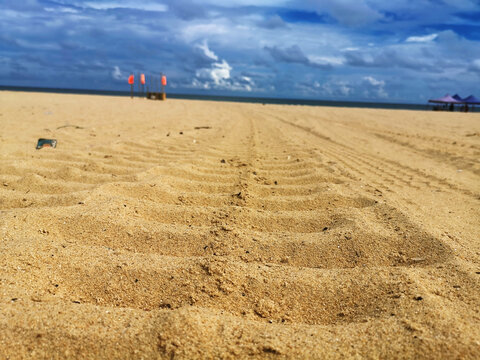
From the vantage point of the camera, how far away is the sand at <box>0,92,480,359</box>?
3.40 feet

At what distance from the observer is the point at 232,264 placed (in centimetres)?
146

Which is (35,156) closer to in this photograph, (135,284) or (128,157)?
(128,157)

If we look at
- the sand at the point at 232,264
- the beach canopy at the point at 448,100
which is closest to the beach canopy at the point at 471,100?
the beach canopy at the point at 448,100

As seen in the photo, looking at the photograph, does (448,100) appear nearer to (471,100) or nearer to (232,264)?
(471,100)

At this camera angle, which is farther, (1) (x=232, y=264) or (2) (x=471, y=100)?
(2) (x=471, y=100)

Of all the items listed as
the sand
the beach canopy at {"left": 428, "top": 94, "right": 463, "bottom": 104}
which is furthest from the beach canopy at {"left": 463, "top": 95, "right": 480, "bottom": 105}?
the sand

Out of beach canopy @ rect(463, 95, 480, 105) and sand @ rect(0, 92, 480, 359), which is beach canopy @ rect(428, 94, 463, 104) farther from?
sand @ rect(0, 92, 480, 359)

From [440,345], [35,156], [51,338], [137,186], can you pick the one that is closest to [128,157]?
[35,156]

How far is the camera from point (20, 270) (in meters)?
1.34

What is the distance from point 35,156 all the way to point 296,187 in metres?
2.49

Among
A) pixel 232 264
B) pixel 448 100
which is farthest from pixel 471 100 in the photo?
pixel 232 264

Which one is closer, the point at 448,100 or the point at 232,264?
the point at 232,264

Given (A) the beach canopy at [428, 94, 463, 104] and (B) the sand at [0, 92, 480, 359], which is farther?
(A) the beach canopy at [428, 94, 463, 104]

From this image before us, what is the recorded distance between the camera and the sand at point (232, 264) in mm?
1037
